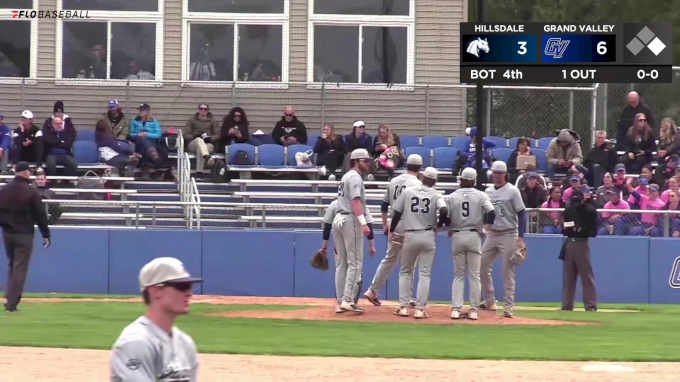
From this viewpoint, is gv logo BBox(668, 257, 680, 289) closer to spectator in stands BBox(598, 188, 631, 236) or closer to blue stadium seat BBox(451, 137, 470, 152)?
spectator in stands BBox(598, 188, 631, 236)

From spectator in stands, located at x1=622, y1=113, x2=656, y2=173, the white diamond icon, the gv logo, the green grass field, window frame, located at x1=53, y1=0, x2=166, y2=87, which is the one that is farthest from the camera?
window frame, located at x1=53, y1=0, x2=166, y2=87

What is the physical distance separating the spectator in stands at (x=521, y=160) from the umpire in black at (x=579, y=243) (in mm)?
4159

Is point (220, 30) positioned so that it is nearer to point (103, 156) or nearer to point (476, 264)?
point (103, 156)

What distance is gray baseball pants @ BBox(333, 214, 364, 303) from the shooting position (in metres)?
15.6

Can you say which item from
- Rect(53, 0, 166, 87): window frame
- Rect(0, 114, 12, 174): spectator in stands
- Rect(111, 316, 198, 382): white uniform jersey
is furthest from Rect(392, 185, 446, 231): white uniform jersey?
Rect(53, 0, 166, 87): window frame

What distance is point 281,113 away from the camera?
27.6 meters

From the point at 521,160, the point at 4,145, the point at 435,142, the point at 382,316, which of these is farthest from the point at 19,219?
the point at 435,142

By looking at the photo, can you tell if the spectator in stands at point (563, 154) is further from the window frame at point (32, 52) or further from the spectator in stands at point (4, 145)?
the window frame at point (32, 52)

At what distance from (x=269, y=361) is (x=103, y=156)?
13429 mm

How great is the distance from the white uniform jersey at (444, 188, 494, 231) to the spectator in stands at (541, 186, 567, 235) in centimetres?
631

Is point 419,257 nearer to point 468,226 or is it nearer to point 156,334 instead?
point 468,226

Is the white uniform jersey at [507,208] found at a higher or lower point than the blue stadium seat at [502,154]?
lower

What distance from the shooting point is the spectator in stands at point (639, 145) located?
2470 cm

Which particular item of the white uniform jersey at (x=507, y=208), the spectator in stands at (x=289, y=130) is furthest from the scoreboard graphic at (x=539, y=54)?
the spectator in stands at (x=289, y=130)
